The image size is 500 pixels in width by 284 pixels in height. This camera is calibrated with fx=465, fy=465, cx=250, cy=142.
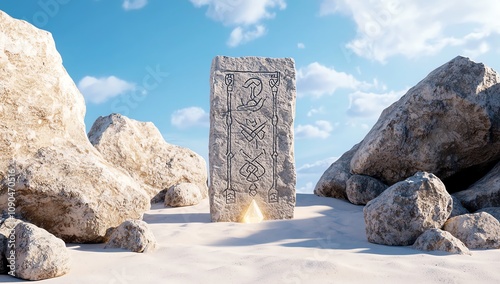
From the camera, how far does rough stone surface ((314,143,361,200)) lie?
7734 millimetres

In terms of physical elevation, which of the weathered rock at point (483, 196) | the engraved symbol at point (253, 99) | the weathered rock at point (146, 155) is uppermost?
the engraved symbol at point (253, 99)

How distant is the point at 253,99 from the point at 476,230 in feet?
10.4

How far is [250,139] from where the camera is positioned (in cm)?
625

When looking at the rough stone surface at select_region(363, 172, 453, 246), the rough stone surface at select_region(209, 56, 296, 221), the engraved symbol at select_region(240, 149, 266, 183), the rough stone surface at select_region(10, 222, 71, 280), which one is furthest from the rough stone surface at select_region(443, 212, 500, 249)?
the rough stone surface at select_region(10, 222, 71, 280)

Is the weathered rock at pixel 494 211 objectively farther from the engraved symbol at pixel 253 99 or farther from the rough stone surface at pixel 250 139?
the engraved symbol at pixel 253 99

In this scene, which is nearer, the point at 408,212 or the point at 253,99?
the point at 408,212

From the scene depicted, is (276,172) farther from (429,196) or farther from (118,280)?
(118,280)

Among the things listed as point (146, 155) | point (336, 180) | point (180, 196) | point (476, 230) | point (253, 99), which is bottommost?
point (476, 230)

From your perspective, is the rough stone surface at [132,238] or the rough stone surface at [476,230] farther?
the rough stone surface at [476,230]

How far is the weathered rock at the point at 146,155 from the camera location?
794 centimetres

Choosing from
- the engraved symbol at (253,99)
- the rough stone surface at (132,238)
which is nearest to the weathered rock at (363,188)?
the engraved symbol at (253,99)

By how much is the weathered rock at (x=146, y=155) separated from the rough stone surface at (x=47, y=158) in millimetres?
3296

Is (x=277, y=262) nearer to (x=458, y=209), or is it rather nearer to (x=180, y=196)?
(x=458, y=209)

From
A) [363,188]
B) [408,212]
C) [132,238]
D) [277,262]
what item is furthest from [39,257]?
[363,188]
